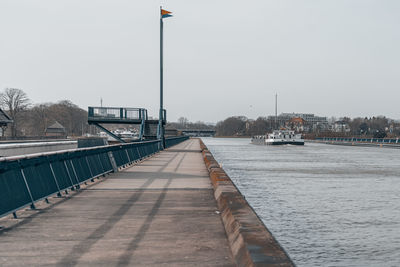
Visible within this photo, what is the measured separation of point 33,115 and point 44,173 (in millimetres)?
159519

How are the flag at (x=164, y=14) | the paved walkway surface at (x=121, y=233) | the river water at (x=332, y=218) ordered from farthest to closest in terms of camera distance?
the flag at (x=164, y=14), the river water at (x=332, y=218), the paved walkway surface at (x=121, y=233)

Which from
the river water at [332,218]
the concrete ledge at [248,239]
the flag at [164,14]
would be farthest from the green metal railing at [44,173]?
the flag at [164,14]

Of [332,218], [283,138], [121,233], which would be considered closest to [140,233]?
[121,233]

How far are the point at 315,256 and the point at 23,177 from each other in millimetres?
→ 6118

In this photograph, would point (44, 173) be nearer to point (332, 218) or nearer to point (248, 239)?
point (248, 239)

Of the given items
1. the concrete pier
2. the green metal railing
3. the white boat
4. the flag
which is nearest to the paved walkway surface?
the concrete pier

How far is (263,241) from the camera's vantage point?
253 inches

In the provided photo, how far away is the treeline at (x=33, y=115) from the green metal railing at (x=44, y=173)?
3880 inches

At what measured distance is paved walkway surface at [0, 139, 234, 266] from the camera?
20.9 ft

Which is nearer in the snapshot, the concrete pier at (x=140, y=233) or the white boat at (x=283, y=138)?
the concrete pier at (x=140, y=233)

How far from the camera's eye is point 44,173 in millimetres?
10812

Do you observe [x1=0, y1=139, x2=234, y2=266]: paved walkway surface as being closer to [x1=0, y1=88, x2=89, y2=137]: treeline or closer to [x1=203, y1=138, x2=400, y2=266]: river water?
[x1=203, y1=138, x2=400, y2=266]: river water

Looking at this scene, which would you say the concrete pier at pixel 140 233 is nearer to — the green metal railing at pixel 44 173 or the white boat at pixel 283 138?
the green metal railing at pixel 44 173

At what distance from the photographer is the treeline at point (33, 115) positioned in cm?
11644
